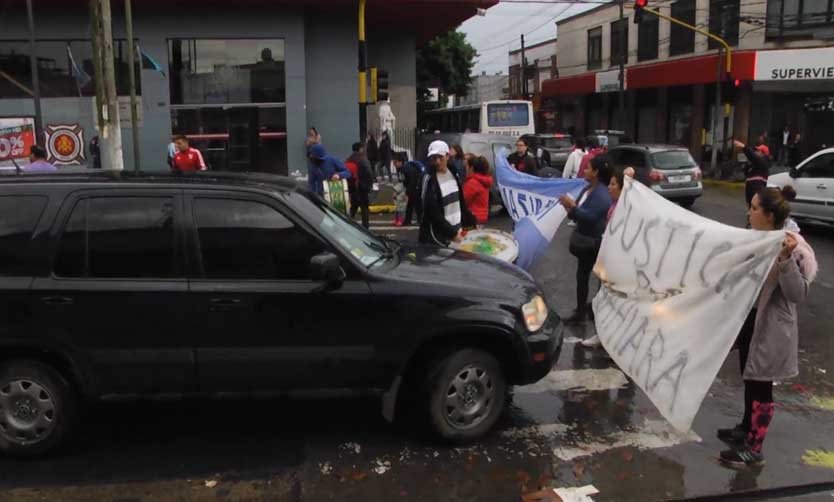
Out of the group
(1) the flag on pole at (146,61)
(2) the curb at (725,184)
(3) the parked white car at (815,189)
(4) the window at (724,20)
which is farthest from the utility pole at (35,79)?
(4) the window at (724,20)

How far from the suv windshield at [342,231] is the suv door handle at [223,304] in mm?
667

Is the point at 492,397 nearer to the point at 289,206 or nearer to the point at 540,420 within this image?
the point at 540,420

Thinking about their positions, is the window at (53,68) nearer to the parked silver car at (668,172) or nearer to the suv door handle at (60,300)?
the parked silver car at (668,172)

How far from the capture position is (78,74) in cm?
1828

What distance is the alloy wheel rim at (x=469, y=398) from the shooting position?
4648 mm

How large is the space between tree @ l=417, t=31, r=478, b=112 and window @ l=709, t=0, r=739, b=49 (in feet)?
50.1

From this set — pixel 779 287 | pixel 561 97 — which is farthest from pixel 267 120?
pixel 561 97

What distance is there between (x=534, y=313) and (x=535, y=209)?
312 cm

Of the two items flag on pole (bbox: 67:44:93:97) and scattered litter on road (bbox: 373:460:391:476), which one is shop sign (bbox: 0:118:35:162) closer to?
flag on pole (bbox: 67:44:93:97)

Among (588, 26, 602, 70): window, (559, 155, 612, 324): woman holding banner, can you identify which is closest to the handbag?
(559, 155, 612, 324): woman holding banner

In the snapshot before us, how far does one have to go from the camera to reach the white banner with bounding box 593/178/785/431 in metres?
4.28

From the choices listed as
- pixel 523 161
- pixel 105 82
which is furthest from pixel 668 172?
pixel 105 82

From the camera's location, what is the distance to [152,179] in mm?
4664

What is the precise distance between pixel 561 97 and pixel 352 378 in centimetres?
4698
